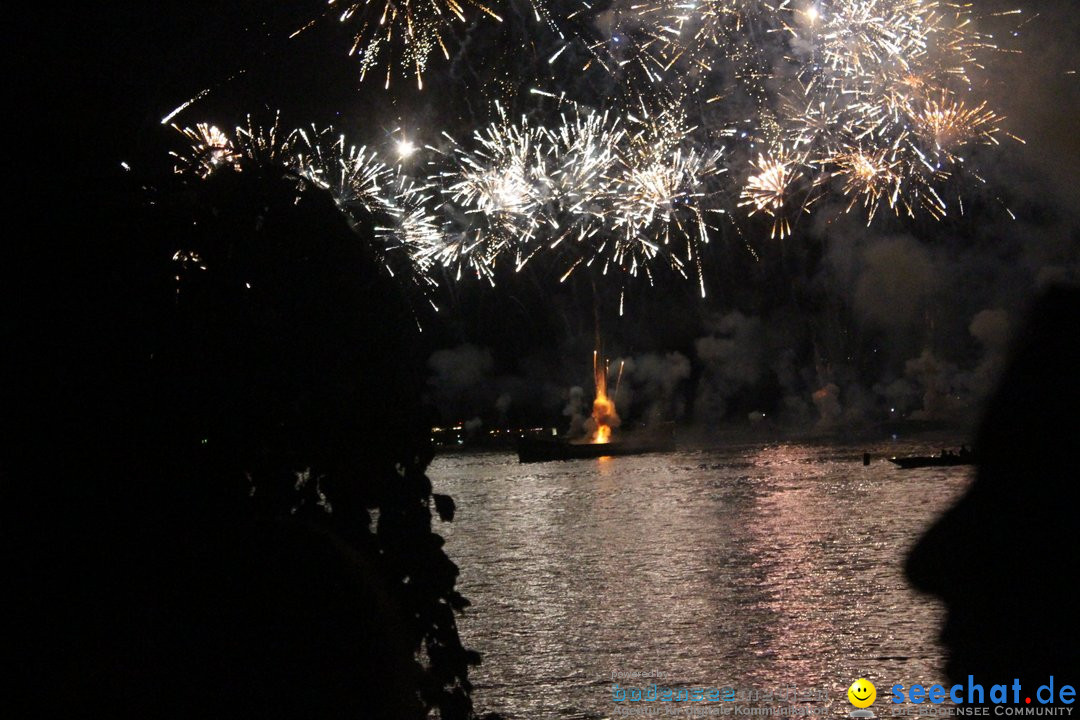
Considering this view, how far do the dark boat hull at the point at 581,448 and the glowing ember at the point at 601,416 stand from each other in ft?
2.83

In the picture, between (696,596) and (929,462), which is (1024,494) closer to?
(696,596)

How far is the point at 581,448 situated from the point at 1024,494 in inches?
2640

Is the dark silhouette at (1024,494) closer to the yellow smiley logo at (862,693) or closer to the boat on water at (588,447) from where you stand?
the yellow smiley logo at (862,693)

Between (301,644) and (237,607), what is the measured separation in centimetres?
18

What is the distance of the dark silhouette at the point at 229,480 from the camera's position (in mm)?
2625

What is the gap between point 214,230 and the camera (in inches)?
146

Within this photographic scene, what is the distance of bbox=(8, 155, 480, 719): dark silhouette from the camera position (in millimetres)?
2625

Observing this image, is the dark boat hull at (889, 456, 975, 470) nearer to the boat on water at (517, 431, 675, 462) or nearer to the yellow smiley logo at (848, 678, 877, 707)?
the boat on water at (517, 431, 675, 462)

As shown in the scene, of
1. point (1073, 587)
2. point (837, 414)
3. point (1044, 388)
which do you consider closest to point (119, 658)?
point (1044, 388)

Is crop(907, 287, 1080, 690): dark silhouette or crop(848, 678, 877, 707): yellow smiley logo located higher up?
crop(907, 287, 1080, 690): dark silhouette

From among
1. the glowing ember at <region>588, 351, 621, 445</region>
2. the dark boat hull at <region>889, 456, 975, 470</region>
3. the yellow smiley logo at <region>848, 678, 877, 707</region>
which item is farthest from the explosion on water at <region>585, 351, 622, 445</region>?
the yellow smiley logo at <region>848, 678, 877, 707</region>

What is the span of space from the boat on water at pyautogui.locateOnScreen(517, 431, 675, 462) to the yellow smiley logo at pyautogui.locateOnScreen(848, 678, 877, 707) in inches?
2303

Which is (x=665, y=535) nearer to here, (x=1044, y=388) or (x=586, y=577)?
(x=586, y=577)

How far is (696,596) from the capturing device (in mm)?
12055
